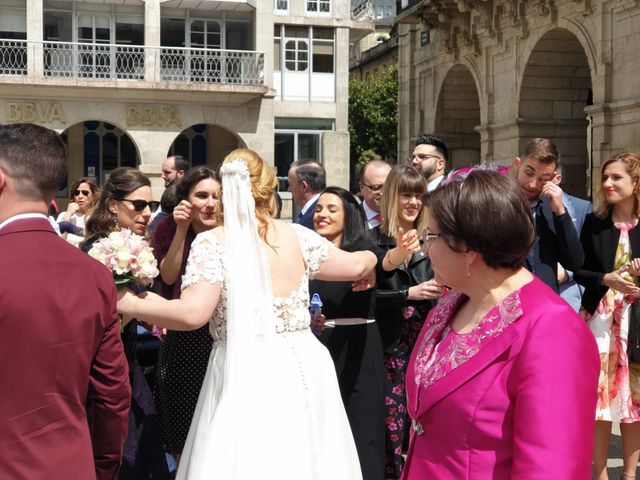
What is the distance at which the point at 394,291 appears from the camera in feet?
20.0

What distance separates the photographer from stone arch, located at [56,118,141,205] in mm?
34406

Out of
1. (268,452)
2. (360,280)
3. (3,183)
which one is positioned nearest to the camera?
(3,183)

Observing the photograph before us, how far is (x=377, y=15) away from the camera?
7344cm

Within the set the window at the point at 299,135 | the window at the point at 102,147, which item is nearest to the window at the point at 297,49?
the window at the point at 299,135

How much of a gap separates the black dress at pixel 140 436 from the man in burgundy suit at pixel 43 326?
2.26 metres

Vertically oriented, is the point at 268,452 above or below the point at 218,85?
below

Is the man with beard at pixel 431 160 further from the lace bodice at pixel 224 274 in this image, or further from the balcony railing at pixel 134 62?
the balcony railing at pixel 134 62

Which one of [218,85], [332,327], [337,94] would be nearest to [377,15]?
[337,94]

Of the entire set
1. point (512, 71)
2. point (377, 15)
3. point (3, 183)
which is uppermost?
point (377, 15)

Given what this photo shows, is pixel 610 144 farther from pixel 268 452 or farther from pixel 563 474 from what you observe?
pixel 563 474

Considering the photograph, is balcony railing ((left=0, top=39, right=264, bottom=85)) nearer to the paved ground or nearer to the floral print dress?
the paved ground

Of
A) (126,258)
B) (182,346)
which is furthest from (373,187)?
(126,258)

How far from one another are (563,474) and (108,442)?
1.56 meters

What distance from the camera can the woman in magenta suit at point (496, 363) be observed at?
2402 millimetres
